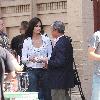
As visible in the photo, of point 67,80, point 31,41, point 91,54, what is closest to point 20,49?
point 31,41

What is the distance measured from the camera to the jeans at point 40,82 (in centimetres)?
1138

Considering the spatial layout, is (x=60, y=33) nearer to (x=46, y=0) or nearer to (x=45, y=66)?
(x=45, y=66)

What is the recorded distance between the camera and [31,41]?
11.6 meters

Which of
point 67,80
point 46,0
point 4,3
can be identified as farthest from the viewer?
point 4,3

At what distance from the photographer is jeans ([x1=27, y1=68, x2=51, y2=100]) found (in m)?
11.4

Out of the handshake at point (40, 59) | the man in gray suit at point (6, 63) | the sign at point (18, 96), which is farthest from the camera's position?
the handshake at point (40, 59)

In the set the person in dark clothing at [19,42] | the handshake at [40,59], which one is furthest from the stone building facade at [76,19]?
the handshake at [40,59]

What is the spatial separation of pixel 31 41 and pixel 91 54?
91.7 inches

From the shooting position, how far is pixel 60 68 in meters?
11.1

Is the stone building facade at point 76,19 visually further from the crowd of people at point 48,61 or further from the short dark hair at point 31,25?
the short dark hair at point 31,25

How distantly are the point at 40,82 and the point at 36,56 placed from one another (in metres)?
0.51

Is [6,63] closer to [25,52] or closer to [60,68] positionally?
[60,68]

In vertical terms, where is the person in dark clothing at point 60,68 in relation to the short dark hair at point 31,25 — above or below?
below

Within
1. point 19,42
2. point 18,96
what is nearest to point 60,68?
point 19,42
